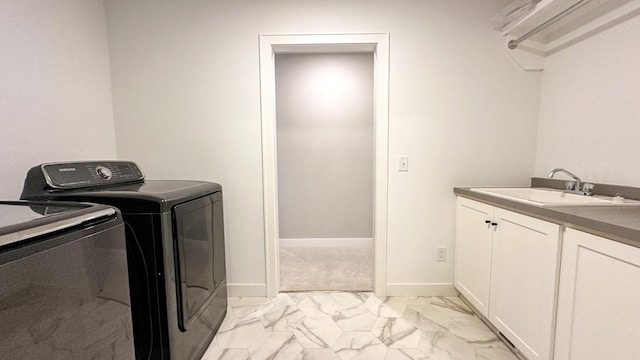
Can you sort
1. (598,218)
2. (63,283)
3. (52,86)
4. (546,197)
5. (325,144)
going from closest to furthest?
(63,283) < (598,218) < (52,86) < (546,197) < (325,144)

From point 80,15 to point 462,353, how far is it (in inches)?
126

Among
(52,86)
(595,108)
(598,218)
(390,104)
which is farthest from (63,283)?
(595,108)

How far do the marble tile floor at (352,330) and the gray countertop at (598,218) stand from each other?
34.9 inches

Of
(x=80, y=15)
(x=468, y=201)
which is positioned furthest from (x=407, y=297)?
(x=80, y=15)

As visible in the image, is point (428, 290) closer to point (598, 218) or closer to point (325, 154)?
point (598, 218)

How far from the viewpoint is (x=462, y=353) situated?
1.59m

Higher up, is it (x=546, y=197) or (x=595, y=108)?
(x=595, y=108)

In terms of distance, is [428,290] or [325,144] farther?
[325,144]

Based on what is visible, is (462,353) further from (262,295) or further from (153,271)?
(153,271)

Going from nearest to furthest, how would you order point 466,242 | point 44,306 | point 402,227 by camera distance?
point 44,306, point 466,242, point 402,227

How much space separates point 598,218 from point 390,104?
1365 millimetres

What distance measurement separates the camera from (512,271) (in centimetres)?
150

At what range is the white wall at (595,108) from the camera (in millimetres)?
1472

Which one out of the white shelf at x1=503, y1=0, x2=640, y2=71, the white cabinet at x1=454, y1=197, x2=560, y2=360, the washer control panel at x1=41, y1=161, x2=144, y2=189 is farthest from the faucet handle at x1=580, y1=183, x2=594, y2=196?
the washer control panel at x1=41, y1=161, x2=144, y2=189
